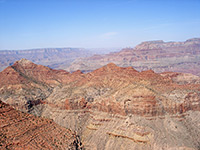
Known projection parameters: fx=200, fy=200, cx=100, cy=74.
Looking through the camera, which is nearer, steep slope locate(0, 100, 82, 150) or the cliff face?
steep slope locate(0, 100, 82, 150)

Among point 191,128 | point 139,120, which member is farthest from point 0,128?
point 191,128

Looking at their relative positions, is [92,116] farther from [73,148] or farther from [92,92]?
[73,148]

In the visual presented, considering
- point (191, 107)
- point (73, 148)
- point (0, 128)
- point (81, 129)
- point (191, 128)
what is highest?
point (0, 128)

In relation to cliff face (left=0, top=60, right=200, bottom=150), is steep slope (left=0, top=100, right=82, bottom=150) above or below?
above

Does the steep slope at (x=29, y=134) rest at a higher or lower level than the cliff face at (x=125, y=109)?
higher

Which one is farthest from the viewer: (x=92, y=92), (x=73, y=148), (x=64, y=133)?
(x=92, y=92)
